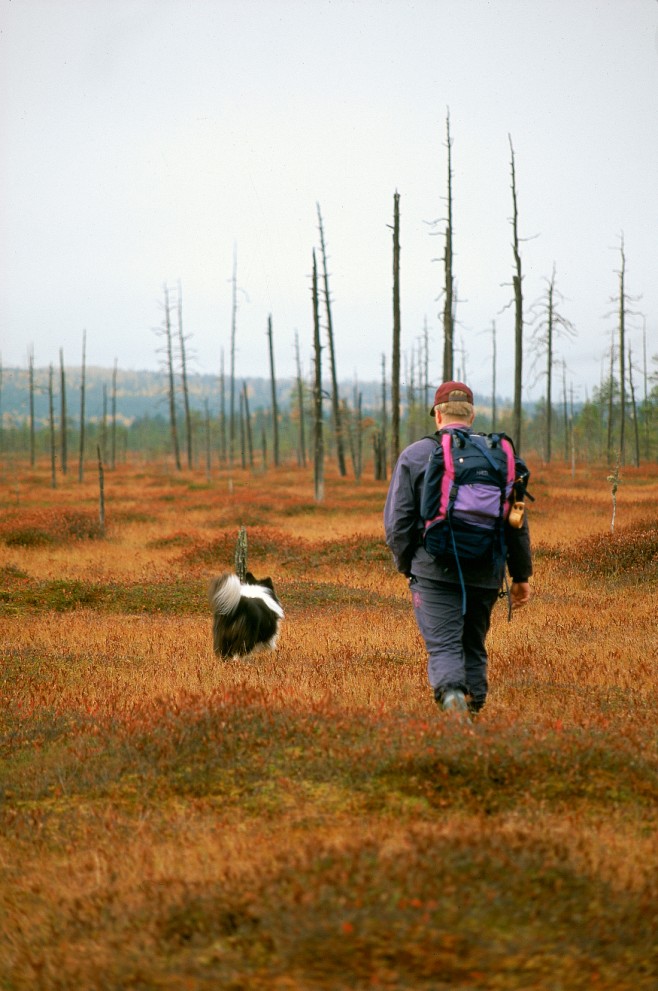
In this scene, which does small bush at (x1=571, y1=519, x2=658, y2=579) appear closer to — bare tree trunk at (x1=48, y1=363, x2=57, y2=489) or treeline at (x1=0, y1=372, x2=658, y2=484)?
treeline at (x1=0, y1=372, x2=658, y2=484)

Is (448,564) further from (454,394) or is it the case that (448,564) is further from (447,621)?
(454,394)

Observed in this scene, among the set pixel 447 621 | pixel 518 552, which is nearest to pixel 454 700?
pixel 447 621

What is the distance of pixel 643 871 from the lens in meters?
3.32

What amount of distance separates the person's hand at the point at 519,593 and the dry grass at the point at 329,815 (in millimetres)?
789

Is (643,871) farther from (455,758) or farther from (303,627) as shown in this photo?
(303,627)

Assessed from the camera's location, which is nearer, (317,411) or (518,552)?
(518,552)

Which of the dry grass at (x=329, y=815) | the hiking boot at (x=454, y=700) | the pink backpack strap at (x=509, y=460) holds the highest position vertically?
the pink backpack strap at (x=509, y=460)

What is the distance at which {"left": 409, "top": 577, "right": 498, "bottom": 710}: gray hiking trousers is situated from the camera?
5.30 metres

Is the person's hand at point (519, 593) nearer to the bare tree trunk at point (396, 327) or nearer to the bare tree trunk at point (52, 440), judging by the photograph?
the bare tree trunk at point (396, 327)

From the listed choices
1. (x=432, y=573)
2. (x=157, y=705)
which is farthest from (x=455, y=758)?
(x=157, y=705)

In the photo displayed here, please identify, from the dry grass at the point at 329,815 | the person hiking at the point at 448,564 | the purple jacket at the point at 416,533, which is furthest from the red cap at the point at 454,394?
the dry grass at the point at 329,815

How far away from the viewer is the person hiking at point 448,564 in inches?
206

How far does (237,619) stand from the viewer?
27.8 ft

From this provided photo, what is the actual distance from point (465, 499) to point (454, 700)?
134 cm
